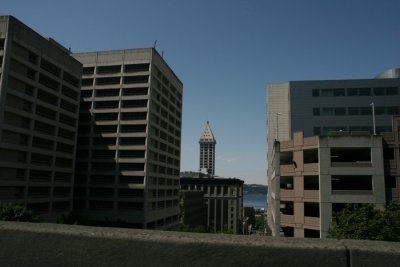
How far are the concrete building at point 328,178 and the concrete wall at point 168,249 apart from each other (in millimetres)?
43835

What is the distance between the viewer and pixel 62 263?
361 centimetres

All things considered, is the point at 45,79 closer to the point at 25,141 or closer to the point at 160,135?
the point at 25,141

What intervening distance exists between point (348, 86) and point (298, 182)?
47250 mm

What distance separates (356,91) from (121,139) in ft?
189

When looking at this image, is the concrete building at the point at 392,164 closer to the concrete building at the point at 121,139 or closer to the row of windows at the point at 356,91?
the row of windows at the point at 356,91

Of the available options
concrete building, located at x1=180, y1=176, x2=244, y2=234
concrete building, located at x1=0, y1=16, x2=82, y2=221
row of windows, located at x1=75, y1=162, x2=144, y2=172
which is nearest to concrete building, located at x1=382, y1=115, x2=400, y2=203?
row of windows, located at x1=75, y1=162, x2=144, y2=172

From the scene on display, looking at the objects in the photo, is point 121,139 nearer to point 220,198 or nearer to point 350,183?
point 350,183

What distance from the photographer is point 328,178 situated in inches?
1761

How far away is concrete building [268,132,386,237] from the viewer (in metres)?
44.1

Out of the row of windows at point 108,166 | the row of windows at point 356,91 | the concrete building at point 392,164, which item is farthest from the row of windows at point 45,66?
the concrete building at point 392,164

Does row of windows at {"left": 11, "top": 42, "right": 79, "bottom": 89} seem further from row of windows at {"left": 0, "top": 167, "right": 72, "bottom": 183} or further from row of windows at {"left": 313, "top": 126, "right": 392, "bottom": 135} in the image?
row of windows at {"left": 313, "top": 126, "right": 392, "bottom": 135}

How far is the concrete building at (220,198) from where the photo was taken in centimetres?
17812

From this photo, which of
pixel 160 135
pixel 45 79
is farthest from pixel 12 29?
pixel 160 135

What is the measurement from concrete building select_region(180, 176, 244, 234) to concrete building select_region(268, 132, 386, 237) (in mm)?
130885
